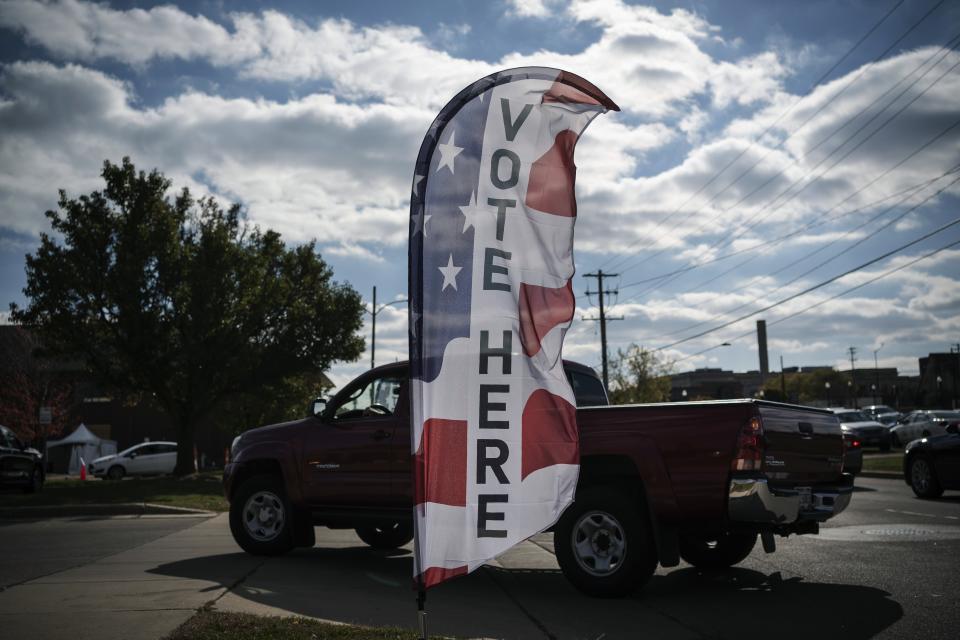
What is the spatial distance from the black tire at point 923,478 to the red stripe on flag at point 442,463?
1357 cm

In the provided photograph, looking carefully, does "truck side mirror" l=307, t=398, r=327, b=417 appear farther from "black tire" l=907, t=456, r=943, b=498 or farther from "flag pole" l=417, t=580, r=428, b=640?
"black tire" l=907, t=456, r=943, b=498

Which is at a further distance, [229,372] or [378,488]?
[229,372]

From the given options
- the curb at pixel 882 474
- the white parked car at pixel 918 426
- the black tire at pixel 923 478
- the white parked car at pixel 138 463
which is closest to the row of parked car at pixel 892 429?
the white parked car at pixel 918 426

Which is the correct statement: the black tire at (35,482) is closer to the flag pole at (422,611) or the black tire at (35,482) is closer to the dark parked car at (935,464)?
the dark parked car at (935,464)

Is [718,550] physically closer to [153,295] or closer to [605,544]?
[605,544]

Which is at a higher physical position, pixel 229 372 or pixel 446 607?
pixel 229 372

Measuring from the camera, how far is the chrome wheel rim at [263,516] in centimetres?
923

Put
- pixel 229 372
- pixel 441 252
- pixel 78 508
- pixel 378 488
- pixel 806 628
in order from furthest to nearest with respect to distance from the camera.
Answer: pixel 229 372, pixel 78 508, pixel 378 488, pixel 806 628, pixel 441 252

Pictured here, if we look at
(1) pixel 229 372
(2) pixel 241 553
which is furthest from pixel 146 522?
(1) pixel 229 372

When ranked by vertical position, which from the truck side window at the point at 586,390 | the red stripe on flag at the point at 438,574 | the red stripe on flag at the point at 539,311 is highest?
the red stripe on flag at the point at 539,311

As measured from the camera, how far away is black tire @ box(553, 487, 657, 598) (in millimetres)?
6578

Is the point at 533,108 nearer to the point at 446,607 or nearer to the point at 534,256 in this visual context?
the point at 534,256

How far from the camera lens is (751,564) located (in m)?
8.66

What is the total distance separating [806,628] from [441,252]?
3.59 m
